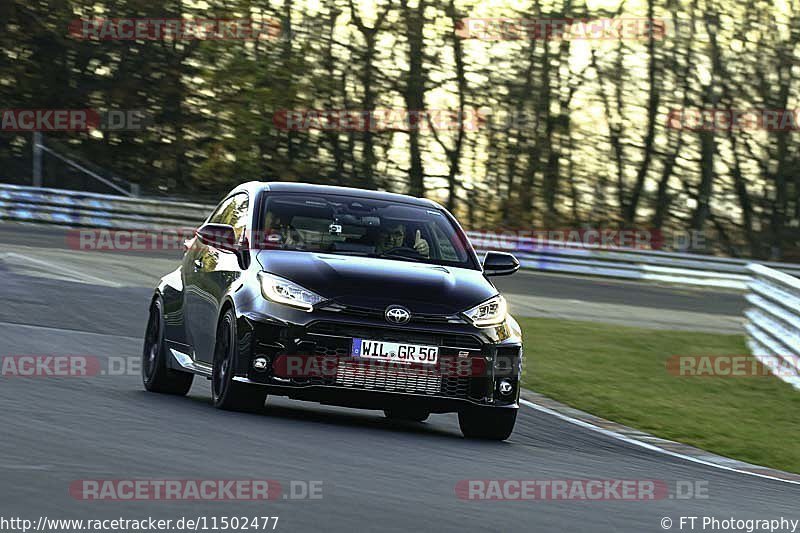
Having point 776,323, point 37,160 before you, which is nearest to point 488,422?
point 776,323

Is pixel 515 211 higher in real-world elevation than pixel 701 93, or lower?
lower

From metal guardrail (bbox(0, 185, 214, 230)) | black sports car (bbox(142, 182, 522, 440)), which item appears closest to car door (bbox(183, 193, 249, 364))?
black sports car (bbox(142, 182, 522, 440))

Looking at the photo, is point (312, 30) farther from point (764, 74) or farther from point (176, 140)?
point (764, 74)

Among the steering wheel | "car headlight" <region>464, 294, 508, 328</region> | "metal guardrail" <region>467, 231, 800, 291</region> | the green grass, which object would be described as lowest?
the green grass

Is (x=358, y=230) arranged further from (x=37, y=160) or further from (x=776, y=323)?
(x=37, y=160)

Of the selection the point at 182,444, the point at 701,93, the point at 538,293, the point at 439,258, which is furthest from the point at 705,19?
the point at 182,444

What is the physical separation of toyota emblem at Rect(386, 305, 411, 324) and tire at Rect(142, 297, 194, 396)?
2299 millimetres

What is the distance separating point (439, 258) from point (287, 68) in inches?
1143

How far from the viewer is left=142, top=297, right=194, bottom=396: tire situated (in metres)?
11.4

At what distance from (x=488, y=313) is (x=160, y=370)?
8.96 feet

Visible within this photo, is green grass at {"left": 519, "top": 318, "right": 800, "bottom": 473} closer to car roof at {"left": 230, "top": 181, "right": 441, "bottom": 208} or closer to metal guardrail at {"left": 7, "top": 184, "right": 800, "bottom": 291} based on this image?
car roof at {"left": 230, "top": 181, "right": 441, "bottom": 208}

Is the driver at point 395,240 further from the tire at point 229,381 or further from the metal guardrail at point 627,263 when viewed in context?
the metal guardrail at point 627,263

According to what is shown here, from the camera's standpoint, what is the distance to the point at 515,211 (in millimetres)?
38750

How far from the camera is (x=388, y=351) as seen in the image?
963 centimetres
